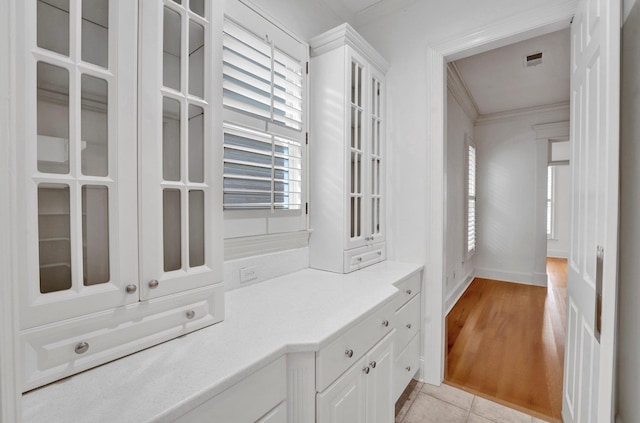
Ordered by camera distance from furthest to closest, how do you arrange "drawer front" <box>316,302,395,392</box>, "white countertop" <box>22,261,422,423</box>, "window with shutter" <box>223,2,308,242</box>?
"window with shutter" <box>223,2,308,242</box>, "drawer front" <box>316,302,395,392</box>, "white countertop" <box>22,261,422,423</box>

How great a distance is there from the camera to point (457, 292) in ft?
12.6

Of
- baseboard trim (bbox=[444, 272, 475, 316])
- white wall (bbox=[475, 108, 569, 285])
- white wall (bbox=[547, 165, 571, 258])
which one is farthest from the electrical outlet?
white wall (bbox=[547, 165, 571, 258])

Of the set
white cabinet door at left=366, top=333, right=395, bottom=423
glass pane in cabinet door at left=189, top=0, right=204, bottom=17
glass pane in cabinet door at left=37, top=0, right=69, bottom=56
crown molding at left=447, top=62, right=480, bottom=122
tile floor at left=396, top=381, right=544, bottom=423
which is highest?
crown molding at left=447, top=62, right=480, bottom=122

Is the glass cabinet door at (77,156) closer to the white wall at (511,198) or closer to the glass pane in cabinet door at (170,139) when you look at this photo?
the glass pane in cabinet door at (170,139)

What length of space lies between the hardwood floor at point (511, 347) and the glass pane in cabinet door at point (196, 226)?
6.59 ft

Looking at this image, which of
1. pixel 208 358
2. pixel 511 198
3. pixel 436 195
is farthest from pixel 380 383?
pixel 511 198

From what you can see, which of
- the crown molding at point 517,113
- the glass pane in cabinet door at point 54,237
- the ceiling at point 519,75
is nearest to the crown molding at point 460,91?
the ceiling at point 519,75

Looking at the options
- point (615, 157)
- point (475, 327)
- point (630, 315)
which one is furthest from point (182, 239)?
point (475, 327)

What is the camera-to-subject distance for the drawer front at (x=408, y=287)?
1719 millimetres

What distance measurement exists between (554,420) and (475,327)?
1.26 metres

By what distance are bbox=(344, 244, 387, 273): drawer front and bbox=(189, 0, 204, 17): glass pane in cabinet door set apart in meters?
1.37

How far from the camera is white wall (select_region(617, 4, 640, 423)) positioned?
1167 mm

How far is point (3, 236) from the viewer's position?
422mm

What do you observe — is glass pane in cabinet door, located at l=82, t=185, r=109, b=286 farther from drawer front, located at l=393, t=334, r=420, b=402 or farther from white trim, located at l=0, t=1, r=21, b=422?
drawer front, located at l=393, t=334, r=420, b=402
